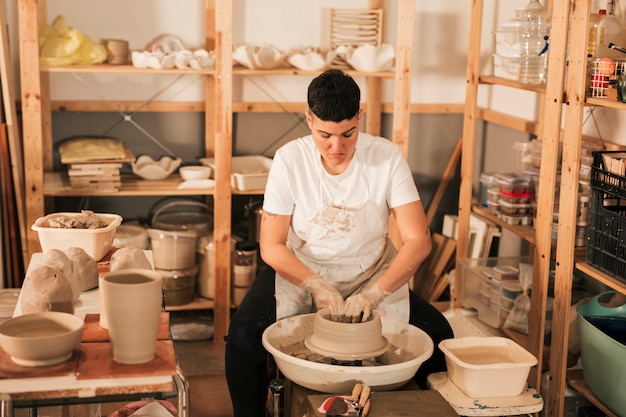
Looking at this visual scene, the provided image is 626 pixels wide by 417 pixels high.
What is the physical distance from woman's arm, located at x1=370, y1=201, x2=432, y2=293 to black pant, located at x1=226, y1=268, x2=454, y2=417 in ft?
0.50

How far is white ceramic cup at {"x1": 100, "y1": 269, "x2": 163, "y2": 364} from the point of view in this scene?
188cm

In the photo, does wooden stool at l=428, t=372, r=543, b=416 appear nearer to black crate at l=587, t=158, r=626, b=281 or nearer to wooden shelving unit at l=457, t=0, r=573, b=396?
black crate at l=587, t=158, r=626, b=281

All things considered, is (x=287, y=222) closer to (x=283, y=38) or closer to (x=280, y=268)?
Result: (x=280, y=268)

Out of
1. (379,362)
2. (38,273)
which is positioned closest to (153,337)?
(38,273)

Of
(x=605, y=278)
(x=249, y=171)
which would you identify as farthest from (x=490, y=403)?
(x=249, y=171)

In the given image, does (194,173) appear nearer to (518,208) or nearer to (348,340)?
(518,208)

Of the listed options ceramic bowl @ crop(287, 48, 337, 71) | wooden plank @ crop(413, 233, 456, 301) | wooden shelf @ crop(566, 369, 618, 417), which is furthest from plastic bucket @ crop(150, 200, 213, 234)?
wooden shelf @ crop(566, 369, 618, 417)

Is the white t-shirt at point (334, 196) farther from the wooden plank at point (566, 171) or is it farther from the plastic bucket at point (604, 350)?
the plastic bucket at point (604, 350)

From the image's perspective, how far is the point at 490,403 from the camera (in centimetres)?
240

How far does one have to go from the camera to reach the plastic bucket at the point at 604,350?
2.78m

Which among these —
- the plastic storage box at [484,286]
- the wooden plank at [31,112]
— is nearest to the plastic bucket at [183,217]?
the wooden plank at [31,112]

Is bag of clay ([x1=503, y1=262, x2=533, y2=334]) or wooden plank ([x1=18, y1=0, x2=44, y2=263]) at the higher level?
wooden plank ([x1=18, y1=0, x2=44, y2=263])

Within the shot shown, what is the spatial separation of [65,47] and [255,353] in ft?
6.28

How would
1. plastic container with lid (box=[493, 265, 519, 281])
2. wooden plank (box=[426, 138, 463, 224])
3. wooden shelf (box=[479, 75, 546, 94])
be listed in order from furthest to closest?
wooden plank (box=[426, 138, 463, 224]), plastic container with lid (box=[493, 265, 519, 281]), wooden shelf (box=[479, 75, 546, 94])
